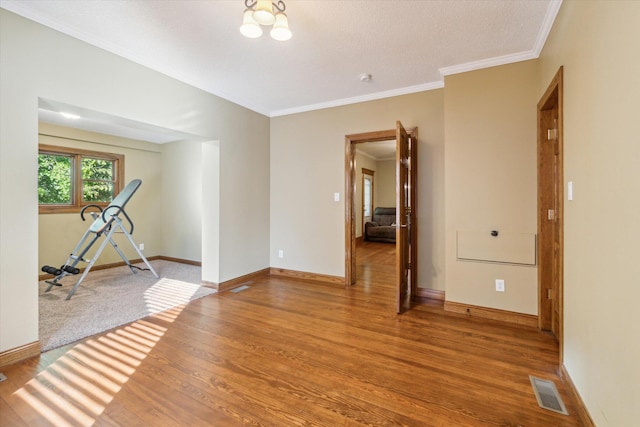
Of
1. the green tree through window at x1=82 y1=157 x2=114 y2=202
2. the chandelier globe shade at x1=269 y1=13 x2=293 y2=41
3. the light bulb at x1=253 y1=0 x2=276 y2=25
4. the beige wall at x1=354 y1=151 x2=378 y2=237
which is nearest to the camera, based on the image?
the light bulb at x1=253 y1=0 x2=276 y2=25

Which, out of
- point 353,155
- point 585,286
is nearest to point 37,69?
point 353,155

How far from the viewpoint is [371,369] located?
1995mm

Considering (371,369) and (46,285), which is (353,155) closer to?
(371,369)

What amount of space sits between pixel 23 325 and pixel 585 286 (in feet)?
12.2

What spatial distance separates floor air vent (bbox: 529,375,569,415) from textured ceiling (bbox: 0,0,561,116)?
101 inches

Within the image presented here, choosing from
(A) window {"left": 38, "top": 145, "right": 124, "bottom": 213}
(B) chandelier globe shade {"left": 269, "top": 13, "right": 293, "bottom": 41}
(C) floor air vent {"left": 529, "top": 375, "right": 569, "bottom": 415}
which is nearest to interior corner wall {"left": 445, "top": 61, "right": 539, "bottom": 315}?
(C) floor air vent {"left": 529, "top": 375, "right": 569, "bottom": 415}

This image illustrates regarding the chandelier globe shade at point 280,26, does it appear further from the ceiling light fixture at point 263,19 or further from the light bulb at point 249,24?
the light bulb at point 249,24

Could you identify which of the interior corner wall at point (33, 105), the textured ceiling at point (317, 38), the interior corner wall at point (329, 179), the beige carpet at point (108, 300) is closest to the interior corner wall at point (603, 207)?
the textured ceiling at point (317, 38)

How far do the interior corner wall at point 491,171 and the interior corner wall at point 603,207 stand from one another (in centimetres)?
93

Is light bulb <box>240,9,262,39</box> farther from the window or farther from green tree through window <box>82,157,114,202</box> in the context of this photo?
green tree through window <box>82,157,114,202</box>

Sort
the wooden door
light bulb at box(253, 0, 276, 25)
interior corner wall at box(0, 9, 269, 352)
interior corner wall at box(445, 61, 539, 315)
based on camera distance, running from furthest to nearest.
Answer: the wooden door
interior corner wall at box(445, 61, 539, 315)
interior corner wall at box(0, 9, 269, 352)
light bulb at box(253, 0, 276, 25)

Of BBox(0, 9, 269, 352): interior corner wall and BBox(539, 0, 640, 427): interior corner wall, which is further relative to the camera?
BBox(0, 9, 269, 352): interior corner wall

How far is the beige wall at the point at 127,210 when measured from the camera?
447cm

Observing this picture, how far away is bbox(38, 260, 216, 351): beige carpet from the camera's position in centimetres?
262
